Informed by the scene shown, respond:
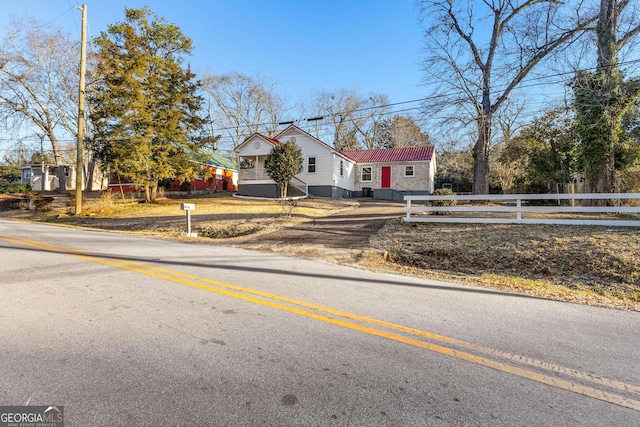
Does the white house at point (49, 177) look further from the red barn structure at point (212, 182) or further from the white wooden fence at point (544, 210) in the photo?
the white wooden fence at point (544, 210)

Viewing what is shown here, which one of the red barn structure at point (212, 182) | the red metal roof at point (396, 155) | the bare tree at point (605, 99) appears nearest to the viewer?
the bare tree at point (605, 99)

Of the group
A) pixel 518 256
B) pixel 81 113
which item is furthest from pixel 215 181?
pixel 518 256

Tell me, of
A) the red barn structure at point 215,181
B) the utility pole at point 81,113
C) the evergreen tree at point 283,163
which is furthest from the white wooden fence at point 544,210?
the red barn structure at point 215,181

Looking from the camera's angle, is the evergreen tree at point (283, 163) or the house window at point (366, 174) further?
the house window at point (366, 174)

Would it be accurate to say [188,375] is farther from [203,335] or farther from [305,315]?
[305,315]

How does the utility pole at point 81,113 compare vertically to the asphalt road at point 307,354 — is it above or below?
above

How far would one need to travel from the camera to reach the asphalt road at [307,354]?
6.91ft

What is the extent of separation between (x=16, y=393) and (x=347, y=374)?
7.87 feet

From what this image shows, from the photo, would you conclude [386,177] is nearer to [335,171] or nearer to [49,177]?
[335,171]

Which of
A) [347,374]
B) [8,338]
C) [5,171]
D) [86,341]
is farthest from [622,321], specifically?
[5,171]

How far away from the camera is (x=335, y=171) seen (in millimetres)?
24734

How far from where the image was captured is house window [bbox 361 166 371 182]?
28.1m

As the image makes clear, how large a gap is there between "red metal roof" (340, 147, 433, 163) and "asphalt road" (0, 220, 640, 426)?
2247cm

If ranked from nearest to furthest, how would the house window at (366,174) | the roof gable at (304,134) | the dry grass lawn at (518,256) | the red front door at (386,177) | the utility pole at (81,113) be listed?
the dry grass lawn at (518,256), the utility pole at (81,113), the roof gable at (304,134), the red front door at (386,177), the house window at (366,174)
